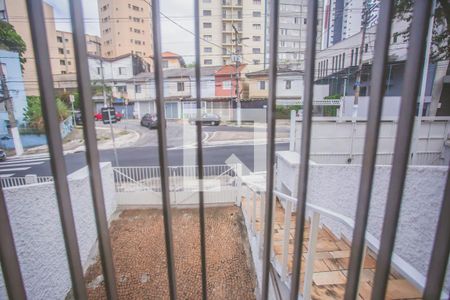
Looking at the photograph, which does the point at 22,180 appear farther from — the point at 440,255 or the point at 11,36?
the point at 440,255

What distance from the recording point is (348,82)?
53.9 feet

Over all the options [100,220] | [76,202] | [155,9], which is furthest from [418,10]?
[76,202]

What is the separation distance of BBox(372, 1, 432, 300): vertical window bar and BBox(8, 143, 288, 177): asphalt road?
743 centimetres

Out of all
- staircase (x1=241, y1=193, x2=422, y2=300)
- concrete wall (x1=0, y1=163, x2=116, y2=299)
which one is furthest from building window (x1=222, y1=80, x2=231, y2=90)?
staircase (x1=241, y1=193, x2=422, y2=300)

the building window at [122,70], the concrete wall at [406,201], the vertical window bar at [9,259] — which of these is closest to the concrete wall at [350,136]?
the concrete wall at [406,201]

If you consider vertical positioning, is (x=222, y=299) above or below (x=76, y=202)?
below

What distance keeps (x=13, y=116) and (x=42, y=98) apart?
11.8 m

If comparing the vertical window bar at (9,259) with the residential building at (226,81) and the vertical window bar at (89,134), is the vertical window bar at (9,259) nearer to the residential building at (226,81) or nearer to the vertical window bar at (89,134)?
the vertical window bar at (89,134)

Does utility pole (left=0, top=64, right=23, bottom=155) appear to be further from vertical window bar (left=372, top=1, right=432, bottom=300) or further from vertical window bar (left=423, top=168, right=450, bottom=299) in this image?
vertical window bar (left=423, top=168, right=450, bottom=299)

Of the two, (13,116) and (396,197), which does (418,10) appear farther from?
(13,116)

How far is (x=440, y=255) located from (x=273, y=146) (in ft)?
1.47

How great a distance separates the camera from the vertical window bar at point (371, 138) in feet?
1.48

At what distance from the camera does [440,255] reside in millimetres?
521

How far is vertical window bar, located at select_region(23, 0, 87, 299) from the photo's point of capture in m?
0.41
